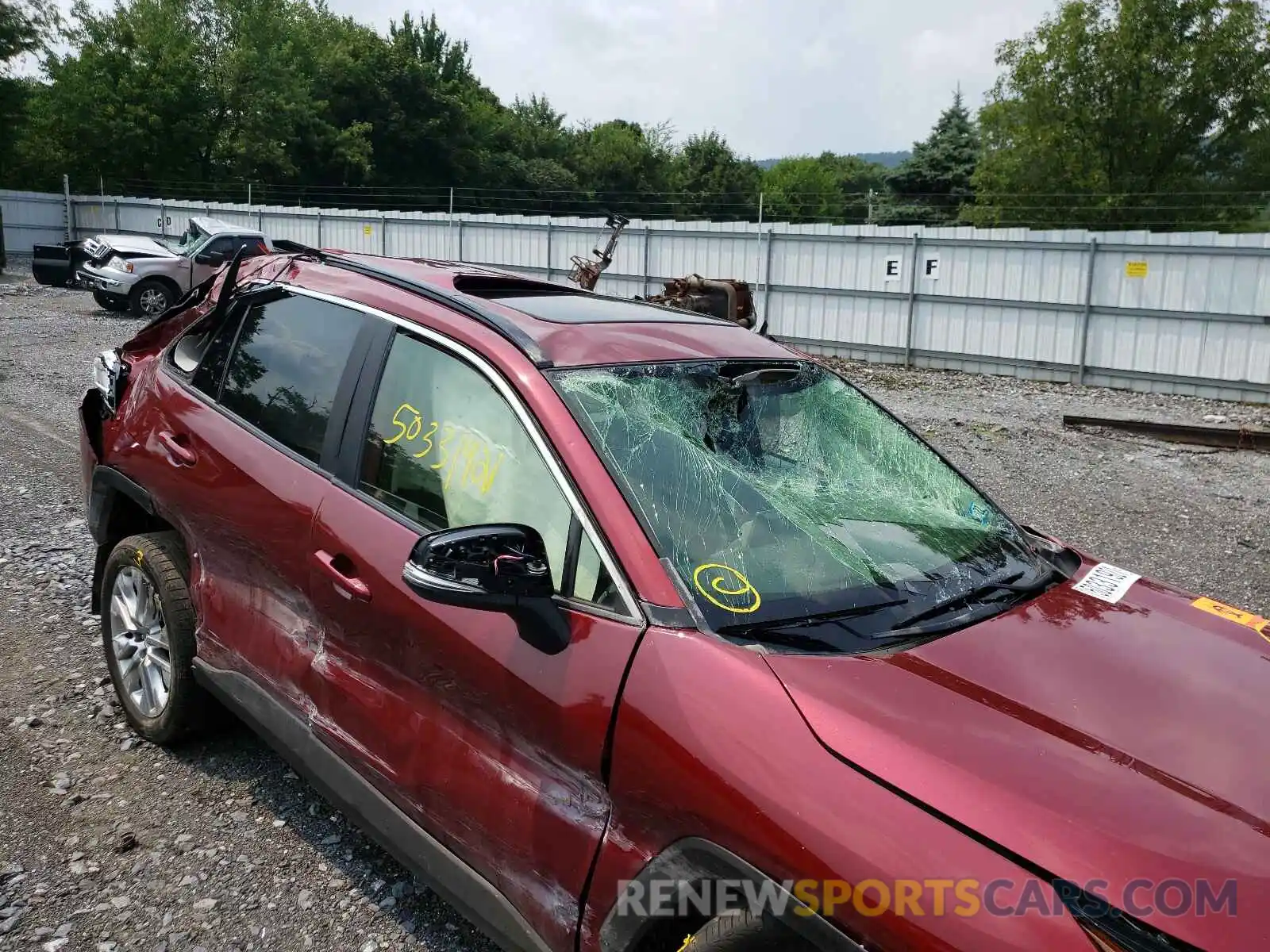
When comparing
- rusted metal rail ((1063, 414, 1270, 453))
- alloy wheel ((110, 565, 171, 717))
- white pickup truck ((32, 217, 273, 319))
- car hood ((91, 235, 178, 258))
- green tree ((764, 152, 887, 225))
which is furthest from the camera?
green tree ((764, 152, 887, 225))

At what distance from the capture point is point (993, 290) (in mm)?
15812

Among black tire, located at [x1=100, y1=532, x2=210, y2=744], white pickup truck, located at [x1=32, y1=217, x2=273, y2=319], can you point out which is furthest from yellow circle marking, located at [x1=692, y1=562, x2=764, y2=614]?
white pickup truck, located at [x1=32, y1=217, x2=273, y2=319]

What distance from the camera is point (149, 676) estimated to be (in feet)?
11.7

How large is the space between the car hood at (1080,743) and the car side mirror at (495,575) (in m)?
0.48

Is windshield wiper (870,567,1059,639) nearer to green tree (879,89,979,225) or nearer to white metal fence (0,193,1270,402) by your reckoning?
white metal fence (0,193,1270,402)

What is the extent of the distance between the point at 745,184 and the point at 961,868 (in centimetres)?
6129

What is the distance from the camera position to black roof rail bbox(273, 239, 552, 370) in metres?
2.56

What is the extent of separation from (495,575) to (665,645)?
368mm

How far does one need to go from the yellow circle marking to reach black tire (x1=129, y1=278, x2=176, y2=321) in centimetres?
1727

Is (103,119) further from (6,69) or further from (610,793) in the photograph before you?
(610,793)

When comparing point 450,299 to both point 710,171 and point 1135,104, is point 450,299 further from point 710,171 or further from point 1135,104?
point 710,171

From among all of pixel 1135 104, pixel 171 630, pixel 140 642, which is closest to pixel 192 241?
pixel 140 642

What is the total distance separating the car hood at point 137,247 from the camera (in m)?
17.4

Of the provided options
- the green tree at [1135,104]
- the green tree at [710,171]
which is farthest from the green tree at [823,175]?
the green tree at [1135,104]
